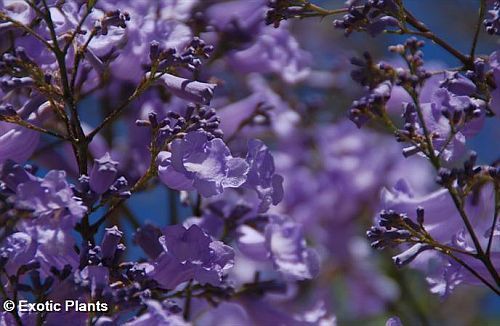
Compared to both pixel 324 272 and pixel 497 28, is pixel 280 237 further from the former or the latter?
pixel 324 272

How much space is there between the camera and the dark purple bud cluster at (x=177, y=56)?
45.3 inches

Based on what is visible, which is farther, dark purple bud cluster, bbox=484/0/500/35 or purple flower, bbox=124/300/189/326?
dark purple bud cluster, bbox=484/0/500/35

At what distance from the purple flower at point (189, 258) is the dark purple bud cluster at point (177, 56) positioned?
192 mm

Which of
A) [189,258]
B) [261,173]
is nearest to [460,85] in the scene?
[261,173]

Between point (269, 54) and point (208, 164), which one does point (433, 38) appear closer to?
point (208, 164)

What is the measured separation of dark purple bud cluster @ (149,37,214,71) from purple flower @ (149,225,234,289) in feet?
0.63

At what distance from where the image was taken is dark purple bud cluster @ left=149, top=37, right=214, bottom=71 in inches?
45.3

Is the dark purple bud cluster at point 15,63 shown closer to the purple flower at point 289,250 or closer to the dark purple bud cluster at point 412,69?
the dark purple bud cluster at point 412,69

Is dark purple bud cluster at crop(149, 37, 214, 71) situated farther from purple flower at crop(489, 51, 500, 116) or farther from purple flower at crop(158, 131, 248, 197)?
purple flower at crop(489, 51, 500, 116)

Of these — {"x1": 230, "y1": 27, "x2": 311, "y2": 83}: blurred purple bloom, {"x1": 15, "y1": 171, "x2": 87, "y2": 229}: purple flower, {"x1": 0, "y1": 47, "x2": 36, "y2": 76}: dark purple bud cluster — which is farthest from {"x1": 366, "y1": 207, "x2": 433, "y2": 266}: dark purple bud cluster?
{"x1": 230, "y1": 27, "x2": 311, "y2": 83}: blurred purple bloom


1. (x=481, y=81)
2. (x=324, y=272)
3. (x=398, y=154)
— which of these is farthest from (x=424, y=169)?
(x=481, y=81)

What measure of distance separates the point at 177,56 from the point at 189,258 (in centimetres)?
24

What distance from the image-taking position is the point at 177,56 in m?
1.15

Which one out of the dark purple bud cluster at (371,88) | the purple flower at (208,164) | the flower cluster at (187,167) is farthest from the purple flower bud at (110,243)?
the dark purple bud cluster at (371,88)
